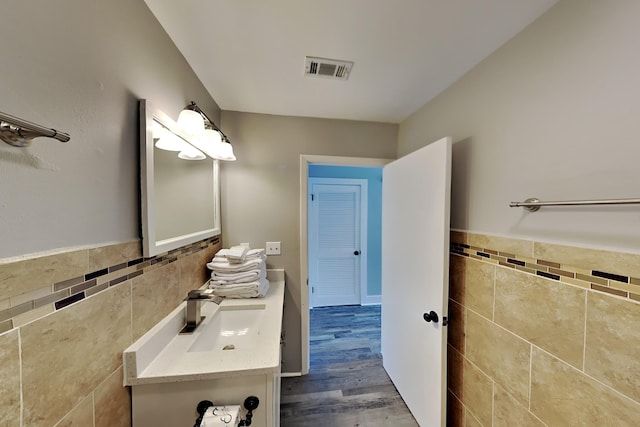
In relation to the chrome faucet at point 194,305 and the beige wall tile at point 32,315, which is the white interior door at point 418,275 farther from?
the beige wall tile at point 32,315

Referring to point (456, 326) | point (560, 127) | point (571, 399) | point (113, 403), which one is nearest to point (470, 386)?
point (456, 326)

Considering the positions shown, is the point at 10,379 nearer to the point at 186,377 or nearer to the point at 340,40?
the point at 186,377

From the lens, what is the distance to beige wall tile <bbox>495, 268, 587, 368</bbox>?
2.56 feet

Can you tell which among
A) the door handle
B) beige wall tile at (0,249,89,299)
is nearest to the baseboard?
the door handle

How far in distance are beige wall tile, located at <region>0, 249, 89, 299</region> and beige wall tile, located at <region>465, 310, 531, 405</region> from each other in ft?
5.09

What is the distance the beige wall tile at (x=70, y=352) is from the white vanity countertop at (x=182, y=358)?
0.25ft

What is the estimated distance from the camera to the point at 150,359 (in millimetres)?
854

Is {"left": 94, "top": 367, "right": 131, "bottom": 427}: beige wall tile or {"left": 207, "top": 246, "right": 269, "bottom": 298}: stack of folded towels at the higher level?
{"left": 207, "top": 246, "right": 269, "bottom": 298}: stack of folded towels

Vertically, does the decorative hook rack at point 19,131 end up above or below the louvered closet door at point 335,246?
above

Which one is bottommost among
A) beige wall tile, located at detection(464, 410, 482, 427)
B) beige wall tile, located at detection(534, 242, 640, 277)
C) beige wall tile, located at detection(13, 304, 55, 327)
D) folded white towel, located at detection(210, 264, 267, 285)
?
beige wall tile, located at detection(464, 410, 482, 427)

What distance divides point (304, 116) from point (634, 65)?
1621mm

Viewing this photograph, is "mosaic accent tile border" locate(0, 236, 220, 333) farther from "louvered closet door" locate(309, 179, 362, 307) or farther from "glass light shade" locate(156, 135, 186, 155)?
"louvered closet door" locate(309, 179, 362, 307)

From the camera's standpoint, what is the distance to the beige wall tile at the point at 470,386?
3.67 ft

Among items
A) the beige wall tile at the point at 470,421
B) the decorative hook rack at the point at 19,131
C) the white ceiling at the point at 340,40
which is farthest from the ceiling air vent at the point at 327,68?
the beige wall tile at the point at 470,421
